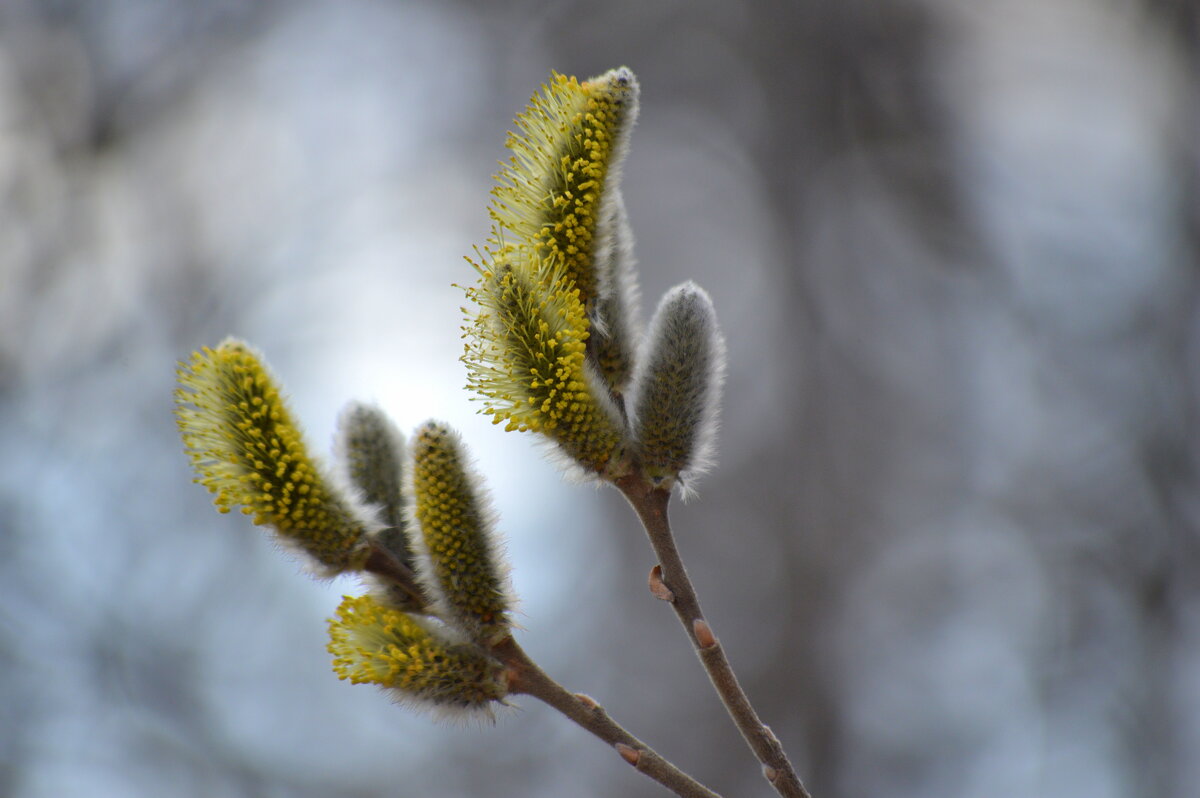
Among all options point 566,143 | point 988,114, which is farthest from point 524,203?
point 988,114

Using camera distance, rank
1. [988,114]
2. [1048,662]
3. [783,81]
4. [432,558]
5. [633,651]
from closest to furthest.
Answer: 1. [432,558]
2. [1048,662]
3. [633,651]
4. [988,114]
5. [783,81]

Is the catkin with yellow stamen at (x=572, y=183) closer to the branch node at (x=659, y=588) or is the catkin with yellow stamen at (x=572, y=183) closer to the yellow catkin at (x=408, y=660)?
the branch node at (x=659, y=588)

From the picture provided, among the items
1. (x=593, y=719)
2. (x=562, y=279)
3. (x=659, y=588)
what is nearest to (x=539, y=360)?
(x=562, y=279)

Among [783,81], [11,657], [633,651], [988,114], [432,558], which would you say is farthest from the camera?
[783,81]

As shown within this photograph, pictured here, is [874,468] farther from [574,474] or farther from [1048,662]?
[574,474]

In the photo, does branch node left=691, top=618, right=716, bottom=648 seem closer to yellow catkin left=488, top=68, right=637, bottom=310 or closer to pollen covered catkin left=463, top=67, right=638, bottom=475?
pollen covered catkin left=463, top=67, right=638, bottom=475

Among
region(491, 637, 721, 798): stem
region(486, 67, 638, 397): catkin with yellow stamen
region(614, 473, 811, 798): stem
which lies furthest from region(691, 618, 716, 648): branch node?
region(486, 67, 638, 397): catkin with yellow stamen
